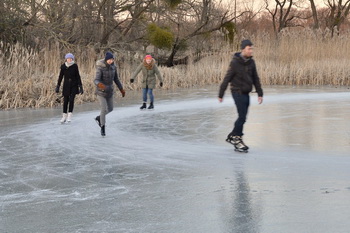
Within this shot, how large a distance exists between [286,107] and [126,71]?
8.73 metres

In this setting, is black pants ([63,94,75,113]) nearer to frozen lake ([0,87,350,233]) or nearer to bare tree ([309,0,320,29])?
frozen lake ([0,87,350,233])

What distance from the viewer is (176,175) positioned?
5992 mm

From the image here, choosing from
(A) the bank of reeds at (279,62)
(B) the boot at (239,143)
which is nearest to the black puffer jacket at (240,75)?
(B) the boot at (239,143)

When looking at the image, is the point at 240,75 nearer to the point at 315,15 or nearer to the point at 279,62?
the point at 279,62

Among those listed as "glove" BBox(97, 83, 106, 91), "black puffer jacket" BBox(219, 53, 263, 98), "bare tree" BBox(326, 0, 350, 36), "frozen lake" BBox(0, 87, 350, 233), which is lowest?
"frozen lake" BBox(0, 87, 350, 233)

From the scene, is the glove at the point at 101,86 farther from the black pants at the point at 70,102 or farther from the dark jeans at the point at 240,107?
the dark jeans at the point at 240,107

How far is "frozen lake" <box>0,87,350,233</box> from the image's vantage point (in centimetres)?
426

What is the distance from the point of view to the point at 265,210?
4.47 meters

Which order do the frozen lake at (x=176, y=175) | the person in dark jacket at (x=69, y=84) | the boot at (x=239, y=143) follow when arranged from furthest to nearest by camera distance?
the person in dark jacket at (x=69, y=84) < the boot at (x=239, y=143) < the frozen lake at (x=176, y=175)

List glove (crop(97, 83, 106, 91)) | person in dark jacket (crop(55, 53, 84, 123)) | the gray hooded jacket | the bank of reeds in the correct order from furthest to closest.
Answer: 1. the bank of reeds
2. person in dark jacket (crop(55, 53, 84, 123))
3. the gray hooded jacket
4. glove (crop(97, 83, 106, 91))

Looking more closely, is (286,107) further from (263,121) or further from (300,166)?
(300,166)

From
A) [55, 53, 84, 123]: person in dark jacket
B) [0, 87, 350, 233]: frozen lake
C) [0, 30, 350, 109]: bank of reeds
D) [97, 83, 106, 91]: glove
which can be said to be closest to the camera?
[0, 87, 350, 233]: frozen lake

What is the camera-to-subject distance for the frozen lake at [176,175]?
168 inches

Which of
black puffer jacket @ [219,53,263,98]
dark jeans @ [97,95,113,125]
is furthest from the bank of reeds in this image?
black puffer jacket @ [219,53,263,98]
